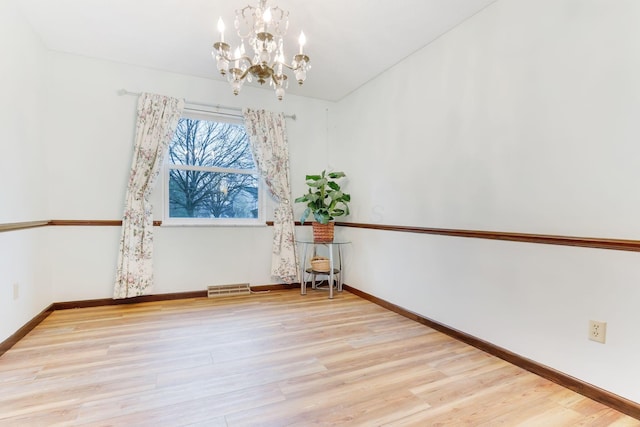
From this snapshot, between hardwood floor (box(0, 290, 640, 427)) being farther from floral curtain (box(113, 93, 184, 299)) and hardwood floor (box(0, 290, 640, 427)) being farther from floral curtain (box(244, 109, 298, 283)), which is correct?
floral curtain (box(244, 109, 298, 283))

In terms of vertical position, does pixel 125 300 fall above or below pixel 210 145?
below

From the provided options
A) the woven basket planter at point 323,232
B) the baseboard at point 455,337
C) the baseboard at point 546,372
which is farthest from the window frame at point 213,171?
the baseboard at point 546,372

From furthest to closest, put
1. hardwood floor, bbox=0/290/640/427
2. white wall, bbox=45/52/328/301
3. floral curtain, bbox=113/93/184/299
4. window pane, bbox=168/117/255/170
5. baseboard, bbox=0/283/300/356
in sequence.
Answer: window pane, bbox=168/117/255/170 < floral curtain, bbox=113/93/184/299 < white wall, bbox=45/52/328/301 < baseboard, bbox=0/283/300/356 < hardwood floor, bbox=0/290/640/427

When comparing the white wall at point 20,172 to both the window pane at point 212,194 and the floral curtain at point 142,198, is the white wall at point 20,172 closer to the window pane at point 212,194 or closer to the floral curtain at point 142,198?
the floral curtain at point 142,198

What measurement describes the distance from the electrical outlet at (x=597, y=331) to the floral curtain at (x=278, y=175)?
2.82 metres

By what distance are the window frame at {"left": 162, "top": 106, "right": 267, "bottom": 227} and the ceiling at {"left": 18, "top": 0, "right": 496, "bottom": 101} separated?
494 millimetres

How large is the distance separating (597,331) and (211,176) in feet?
11.6

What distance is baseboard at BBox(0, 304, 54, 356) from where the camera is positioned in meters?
2.07

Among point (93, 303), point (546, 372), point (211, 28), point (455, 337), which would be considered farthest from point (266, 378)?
point (211, 28)

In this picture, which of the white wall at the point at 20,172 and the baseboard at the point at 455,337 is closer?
the baseboard at the point at 455,337

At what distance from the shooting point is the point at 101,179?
3.17 m

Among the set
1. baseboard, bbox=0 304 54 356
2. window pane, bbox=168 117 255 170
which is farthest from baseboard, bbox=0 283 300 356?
window pane, bbox=168 117 255 170

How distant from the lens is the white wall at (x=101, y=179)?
302 centimetres

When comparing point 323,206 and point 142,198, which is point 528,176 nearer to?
point 323,206
